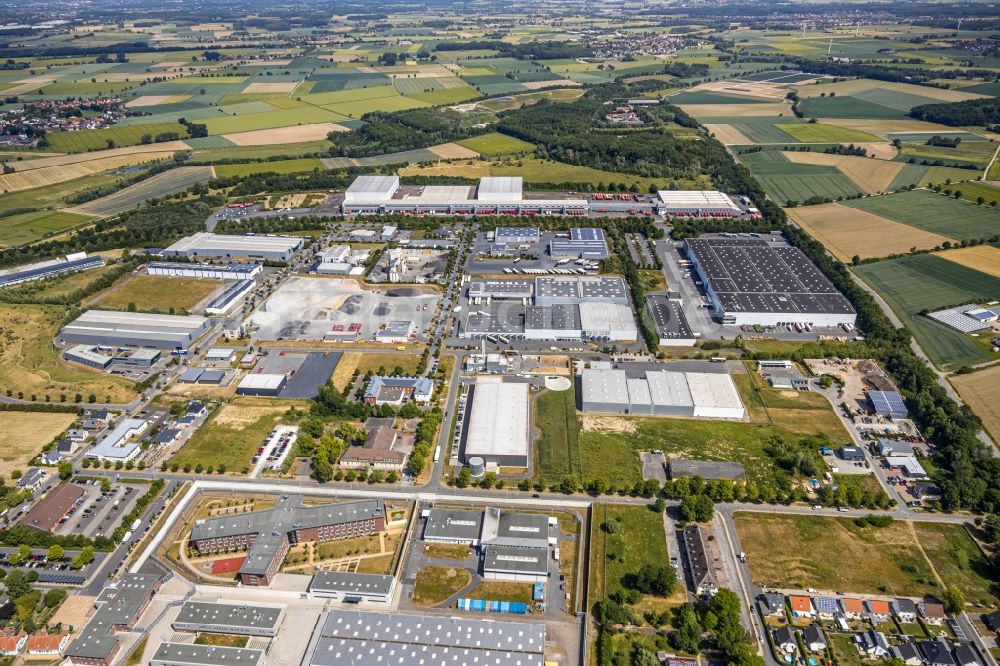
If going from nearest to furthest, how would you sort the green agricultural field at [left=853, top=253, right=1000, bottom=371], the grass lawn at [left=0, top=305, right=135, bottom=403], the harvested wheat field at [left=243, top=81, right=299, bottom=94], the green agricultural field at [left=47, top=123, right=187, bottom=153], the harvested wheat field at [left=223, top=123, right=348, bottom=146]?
the grass lawn at [left=0, top=305, right=135, bottom=403] < the green agricultural field at [left=853, top=253, right=1000, bottom=371] < the green agricultural field at [left=47, top=123, right=187, bottom=153] < the harvested wheat field at [left=223, top=123, right=348, bottom=146] < the harvested wheat field at [left=243, top=81, right=299, bottom=94]

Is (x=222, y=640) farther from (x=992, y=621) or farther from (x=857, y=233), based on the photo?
(x=857, y=233)

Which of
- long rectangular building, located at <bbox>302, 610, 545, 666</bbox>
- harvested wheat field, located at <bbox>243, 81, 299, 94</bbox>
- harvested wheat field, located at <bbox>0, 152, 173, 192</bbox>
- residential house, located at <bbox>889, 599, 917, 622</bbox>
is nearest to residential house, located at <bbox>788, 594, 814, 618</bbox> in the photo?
residential house, located at <bbox>889, 599, 917, 622</bbox>

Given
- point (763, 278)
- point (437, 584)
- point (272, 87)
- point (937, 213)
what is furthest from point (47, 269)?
point (937, 213)

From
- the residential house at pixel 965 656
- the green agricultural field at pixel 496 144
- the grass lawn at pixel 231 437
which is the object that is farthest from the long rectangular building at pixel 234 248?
the residential house at pixel 965 656

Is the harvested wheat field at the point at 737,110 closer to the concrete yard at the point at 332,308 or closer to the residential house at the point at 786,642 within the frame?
the concrete yard at the point at 332,308

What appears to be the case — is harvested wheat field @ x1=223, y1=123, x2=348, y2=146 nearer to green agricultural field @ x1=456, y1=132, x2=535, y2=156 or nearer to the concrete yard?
green agricultural field @ x1=456, y1=132, x2=535, y2=156

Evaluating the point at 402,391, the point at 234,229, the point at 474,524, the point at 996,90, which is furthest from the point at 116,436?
the point at 996,90
